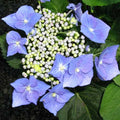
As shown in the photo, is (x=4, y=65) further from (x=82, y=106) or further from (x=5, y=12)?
(x=82, y=106)

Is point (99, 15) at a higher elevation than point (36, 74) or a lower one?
higher

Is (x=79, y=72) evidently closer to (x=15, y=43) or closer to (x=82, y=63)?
(x=82, y=63)

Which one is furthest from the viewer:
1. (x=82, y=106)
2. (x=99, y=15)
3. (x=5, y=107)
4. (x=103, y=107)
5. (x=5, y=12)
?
(x=5, y=12)

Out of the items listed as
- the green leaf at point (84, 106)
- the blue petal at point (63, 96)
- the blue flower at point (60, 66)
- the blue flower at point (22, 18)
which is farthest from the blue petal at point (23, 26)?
the green leaf at point (84, 106)

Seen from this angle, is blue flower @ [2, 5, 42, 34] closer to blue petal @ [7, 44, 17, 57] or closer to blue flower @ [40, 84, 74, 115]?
blue petal @ [7, 44, 17, 57]

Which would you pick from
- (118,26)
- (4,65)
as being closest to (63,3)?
(118,26)

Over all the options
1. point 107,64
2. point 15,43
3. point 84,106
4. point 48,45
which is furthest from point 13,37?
point 84,106
